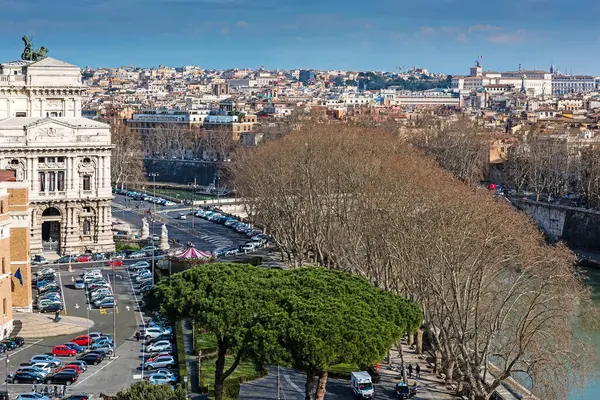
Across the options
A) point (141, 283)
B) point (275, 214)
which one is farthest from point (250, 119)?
point (141, 283)

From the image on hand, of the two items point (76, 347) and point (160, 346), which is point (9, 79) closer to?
point (76, 347)

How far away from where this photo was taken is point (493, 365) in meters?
35.4

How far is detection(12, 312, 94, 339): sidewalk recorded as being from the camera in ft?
121

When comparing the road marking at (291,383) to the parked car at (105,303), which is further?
the parked car at (105,303)

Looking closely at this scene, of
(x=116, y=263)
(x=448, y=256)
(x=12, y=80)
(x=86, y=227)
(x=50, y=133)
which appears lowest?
(x=116, y=263)

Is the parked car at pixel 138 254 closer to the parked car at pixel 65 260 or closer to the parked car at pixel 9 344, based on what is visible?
the parked car at pixel 65 260

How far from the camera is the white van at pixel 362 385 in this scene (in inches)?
1202

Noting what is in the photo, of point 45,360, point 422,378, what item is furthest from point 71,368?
point 422,378

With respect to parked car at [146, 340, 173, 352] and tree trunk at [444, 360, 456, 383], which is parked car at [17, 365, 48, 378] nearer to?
parked car at [146, 340, 173, 352]

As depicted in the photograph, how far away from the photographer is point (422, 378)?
34.1 meters

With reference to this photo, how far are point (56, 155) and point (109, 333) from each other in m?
17.7

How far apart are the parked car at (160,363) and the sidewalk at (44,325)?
5267mm

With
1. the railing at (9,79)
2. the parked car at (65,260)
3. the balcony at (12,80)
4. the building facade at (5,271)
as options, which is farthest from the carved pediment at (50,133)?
the building facade at (5,271)

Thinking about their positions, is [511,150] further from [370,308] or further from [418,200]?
[370,308]
